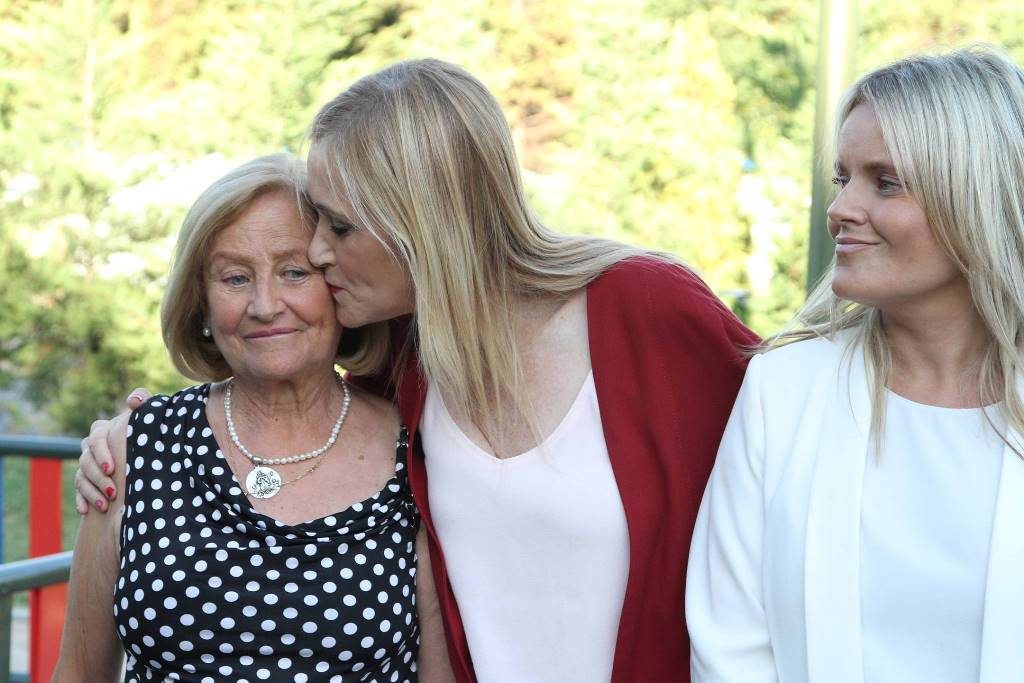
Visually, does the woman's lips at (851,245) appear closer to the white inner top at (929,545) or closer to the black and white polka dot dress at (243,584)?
the white inner top at (929,545)

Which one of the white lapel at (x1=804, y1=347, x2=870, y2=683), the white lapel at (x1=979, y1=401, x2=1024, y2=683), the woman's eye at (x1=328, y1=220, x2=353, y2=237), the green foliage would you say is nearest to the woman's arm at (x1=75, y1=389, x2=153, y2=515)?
the woman's eye at (x1=328, y1=220, x2=353, y2=237)

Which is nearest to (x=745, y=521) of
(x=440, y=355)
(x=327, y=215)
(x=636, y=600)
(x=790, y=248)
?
(x=636, y=600)

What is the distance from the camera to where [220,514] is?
2.38m

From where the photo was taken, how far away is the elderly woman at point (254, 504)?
7.61 feet

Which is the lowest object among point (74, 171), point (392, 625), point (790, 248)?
point (74, 171)

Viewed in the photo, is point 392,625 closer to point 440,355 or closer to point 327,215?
point 440,355

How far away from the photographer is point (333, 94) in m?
8.05

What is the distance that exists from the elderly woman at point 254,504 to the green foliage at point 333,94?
15.9 feet

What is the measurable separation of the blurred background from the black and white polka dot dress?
16.3ft

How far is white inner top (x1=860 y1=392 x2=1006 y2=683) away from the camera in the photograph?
192cm

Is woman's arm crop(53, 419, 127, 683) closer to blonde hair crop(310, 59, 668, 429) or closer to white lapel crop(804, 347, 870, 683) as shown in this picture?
blonde hair crop(310, 59, 668, 429)

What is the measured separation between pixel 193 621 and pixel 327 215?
2.64 feet

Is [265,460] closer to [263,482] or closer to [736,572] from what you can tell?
[263,482]

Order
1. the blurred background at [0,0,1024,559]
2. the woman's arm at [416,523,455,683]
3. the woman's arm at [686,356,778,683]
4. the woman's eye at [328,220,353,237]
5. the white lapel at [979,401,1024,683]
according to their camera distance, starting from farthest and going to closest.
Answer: the blurred background at [0,0,1024,559]
the woman's arm at [416,523,455,683]
the woman's eye at [328,220,353,237]
the woman's arm at [686,356,778,683]
the white lapel at [979,401,1024,683]
